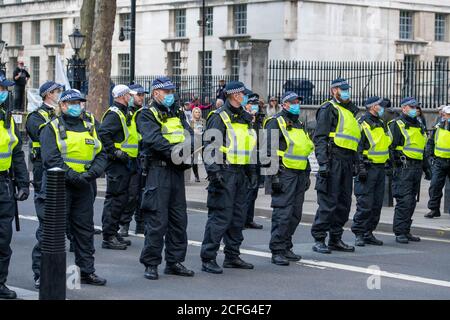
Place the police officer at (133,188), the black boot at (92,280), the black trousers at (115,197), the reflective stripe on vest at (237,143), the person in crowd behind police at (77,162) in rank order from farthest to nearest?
the police officer at (133,188)
the black trousers at (115,197)
the reflective stripe on vest at (237,143)
the black boot at (92,280)
the person in crowd behind police at (77,162)

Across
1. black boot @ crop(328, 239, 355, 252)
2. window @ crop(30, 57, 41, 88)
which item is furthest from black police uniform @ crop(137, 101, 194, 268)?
window @ crop(30, 57, 41, 88)

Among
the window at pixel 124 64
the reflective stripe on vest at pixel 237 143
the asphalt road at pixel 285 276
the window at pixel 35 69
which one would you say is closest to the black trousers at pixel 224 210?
the reflective stripe on vest at pixel 237 143

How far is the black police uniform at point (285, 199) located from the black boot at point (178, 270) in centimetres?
140

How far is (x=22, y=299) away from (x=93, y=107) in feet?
62.7

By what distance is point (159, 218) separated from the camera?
11.5 meters

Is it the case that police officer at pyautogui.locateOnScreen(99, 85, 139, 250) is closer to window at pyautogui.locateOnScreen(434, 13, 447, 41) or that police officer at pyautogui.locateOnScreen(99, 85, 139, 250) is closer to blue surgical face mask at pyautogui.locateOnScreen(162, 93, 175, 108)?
blue surgical face mask at pyautogui.locateOnScreen(162, 93, 175, 108)

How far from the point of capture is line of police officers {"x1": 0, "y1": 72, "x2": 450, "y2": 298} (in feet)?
35.7

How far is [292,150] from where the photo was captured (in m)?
12.8

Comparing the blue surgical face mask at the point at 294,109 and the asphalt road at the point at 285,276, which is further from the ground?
the blue surgical face mask at the point at 294,109

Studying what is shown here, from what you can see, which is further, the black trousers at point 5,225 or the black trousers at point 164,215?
the black trousers at point 164,215

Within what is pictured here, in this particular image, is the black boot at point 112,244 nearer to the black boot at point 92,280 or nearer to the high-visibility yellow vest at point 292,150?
the high-visibility yellow vest at point 292,150

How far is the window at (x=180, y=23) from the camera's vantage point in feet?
165

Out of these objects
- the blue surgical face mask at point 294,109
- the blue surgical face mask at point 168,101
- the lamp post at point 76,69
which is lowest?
the blue surgical face mask at point 294,109

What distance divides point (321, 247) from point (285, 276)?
1971mm
